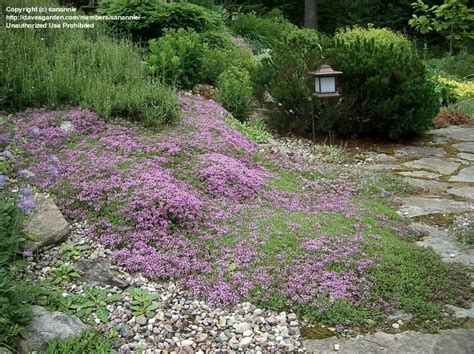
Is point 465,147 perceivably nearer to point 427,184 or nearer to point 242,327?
point 427,184

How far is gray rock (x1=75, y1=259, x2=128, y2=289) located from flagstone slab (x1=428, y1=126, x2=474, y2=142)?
6478 mm

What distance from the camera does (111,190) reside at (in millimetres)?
4457

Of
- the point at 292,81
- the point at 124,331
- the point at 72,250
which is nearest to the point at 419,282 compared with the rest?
the point at 124,331

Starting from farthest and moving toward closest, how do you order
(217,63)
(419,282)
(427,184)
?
(217,63) < (427,184) < (419,282)

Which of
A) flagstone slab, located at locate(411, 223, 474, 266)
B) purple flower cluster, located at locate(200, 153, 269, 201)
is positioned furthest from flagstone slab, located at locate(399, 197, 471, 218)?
purple flower cluster, located at locate(200, 153, 269, 201)

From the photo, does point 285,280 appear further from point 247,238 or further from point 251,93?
point 251,93

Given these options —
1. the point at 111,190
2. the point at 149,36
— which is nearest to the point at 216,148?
the point at 111,190

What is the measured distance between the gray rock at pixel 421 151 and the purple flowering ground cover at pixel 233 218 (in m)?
1.53

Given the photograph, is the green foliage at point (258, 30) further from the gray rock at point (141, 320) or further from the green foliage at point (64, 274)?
the gray rock at point (141, 320)

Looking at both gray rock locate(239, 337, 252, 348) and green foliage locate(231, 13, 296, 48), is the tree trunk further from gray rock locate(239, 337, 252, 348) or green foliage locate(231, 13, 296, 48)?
gray rock locate(239, 337, 252, 348)

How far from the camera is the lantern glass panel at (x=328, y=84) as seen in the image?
267 inches

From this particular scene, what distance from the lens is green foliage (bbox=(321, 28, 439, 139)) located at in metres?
7.38

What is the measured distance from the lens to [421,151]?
7465 millimetres

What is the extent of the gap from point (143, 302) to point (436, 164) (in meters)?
4.79
